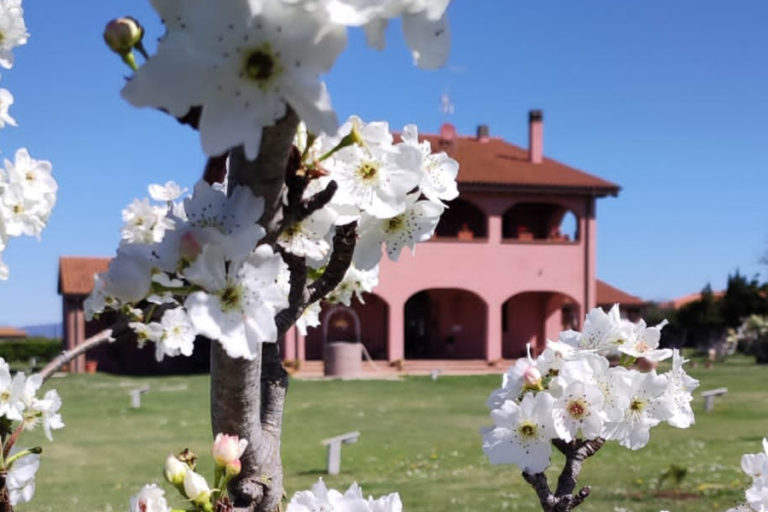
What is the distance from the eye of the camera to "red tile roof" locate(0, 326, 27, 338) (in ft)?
178

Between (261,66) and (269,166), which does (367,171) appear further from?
(261,66)

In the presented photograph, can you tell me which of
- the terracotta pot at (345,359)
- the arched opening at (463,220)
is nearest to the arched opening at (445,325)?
the arched opening at (463,220)

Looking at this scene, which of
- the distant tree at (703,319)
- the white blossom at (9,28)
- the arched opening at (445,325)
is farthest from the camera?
the distant tree at (703,319)

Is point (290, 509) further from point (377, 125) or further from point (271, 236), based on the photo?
point (377, 125)

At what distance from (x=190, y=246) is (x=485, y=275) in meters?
25.1

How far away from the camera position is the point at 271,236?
1081mm

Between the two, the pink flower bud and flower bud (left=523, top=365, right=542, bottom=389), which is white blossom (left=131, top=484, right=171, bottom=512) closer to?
the pink flower bud

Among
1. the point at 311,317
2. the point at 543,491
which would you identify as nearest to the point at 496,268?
the point at 311,317

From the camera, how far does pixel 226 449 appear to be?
113cm

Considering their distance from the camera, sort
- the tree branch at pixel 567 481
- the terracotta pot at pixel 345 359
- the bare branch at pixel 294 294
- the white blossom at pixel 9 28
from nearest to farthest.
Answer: the bare branch at pixel 294 294 → the tree branch at pixel 567 481 → the white blossom at pixel 9 28 → the terracotta pot at pixel 345 359

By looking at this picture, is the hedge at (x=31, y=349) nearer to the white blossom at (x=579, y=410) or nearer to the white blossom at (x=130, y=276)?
the white blossom at (x=579, y=410)

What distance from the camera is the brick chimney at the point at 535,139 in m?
27.8

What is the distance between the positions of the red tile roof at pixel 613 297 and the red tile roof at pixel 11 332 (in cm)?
3651

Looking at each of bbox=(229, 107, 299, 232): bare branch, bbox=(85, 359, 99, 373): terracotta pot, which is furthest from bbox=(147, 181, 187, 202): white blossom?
bbox=(85, 359, 99, 373): terracotta pot
